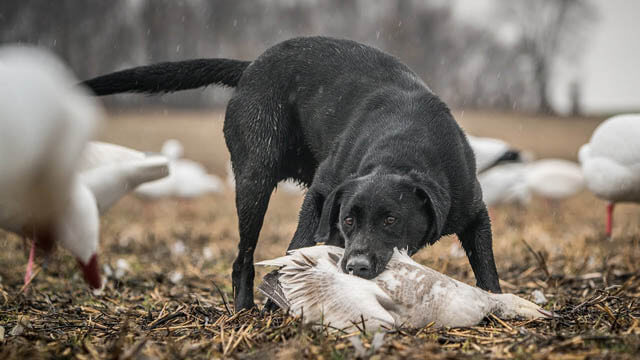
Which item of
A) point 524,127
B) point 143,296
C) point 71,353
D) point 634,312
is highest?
→ point 71,353

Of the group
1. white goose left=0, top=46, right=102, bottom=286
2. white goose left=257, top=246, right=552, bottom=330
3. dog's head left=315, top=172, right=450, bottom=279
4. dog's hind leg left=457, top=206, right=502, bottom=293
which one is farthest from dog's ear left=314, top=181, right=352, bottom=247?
white goose left=0, top=46, right=102, bottom=286

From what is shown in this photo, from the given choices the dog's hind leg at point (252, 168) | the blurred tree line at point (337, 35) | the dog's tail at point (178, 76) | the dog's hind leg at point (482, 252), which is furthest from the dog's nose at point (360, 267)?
the blurred tree line at point (337, 35)

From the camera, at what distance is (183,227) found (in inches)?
361

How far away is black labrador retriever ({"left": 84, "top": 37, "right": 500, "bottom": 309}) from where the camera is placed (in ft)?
10.2

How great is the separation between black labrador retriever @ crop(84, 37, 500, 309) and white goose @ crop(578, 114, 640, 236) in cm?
300

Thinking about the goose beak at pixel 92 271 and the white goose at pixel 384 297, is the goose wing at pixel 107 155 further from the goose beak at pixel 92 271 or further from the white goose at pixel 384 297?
the white goose at pixel 384 297

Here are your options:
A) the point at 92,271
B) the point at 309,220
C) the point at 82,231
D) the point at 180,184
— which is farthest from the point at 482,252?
the point at 180,184

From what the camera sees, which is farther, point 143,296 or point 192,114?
point 192,114

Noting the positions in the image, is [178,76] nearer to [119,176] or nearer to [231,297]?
[119,176]

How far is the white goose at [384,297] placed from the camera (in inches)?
107

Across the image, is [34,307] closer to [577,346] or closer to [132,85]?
[132,85]

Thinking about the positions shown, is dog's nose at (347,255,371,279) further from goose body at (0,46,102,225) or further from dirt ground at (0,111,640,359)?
goose body at (0,46,102,225)

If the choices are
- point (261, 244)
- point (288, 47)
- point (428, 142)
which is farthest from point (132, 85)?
point (261, 244)

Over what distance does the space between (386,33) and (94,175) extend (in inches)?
728
